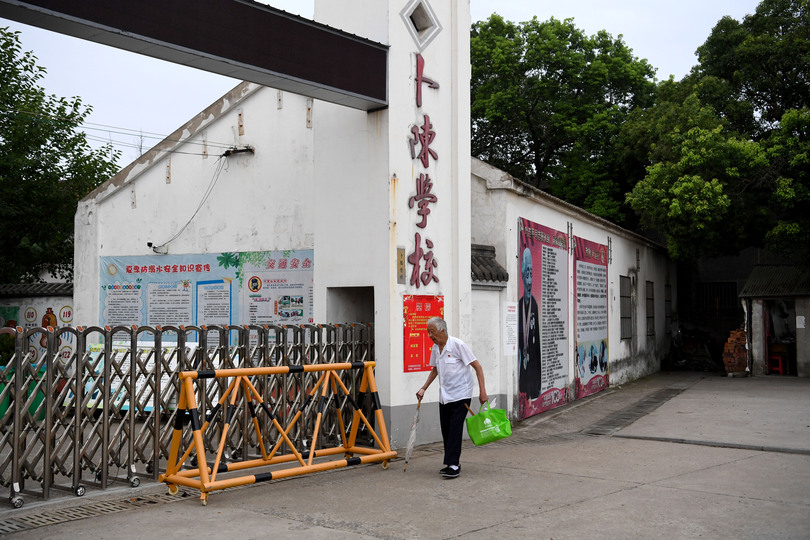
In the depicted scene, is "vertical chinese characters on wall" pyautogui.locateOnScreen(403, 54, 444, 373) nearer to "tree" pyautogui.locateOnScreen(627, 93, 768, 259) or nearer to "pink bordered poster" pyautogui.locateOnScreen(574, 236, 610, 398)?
"pink bordered poster" pyautogui.locateOnScreen(574, 236, 610, 398)

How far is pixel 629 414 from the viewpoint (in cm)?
1343

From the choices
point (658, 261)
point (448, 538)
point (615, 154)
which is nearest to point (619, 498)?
point (448, 538)

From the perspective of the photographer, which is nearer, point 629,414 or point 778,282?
point 629,414

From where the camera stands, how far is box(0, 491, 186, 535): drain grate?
615cm

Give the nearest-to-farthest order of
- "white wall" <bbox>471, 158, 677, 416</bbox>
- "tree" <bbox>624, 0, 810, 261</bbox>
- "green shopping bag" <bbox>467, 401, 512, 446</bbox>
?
1. "green shopping bag" <bbox>467, 401, 512, 446</bbox>
2. "white wall" <bbox>471, 158, 677, 416</bbox>
3. "tree" <bbox>624, 0, 810, 261</bbox>

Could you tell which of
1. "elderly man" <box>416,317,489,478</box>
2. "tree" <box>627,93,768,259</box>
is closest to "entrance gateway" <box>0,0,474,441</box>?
"elderly man" <box>416,317,489,478</box>

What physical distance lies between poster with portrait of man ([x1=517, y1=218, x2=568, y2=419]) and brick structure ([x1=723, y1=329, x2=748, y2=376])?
7805mm

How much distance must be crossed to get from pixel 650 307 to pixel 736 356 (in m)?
2.71

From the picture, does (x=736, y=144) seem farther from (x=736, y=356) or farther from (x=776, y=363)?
(x=776, y=363)

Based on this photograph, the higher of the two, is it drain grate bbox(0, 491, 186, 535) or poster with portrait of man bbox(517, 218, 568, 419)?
poster with portrait of man bbox(517, 218, 568, 419)

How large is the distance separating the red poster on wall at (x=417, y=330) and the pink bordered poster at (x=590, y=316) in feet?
19.8

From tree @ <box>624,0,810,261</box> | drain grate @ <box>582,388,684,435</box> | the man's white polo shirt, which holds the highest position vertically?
tree @ <box>624,0,810,261</box>

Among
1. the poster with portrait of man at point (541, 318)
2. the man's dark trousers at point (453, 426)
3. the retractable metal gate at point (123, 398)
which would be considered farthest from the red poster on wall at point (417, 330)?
the poster with portrait of man at point (541, 318)

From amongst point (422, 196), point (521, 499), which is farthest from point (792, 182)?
point (521, 499)
